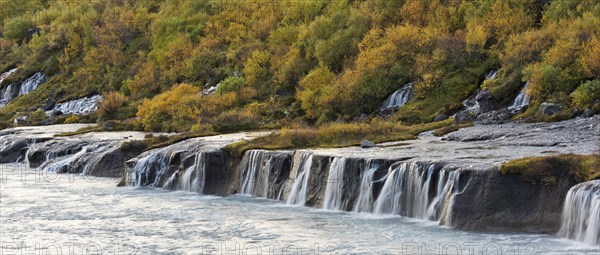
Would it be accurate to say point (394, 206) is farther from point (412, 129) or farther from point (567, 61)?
point (567, 61)

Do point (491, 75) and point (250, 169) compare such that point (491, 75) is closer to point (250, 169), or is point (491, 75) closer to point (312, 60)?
point (250, 169)

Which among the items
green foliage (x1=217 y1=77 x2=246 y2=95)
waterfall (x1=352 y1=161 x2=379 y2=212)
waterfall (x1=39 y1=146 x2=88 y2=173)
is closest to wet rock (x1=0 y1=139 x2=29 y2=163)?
waterfall (x1=39 y1=146 x2=88 y2=173)

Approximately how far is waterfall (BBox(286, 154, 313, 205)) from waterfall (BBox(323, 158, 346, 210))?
4.50ft

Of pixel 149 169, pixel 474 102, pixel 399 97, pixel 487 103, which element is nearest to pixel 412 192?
pixel 487 103

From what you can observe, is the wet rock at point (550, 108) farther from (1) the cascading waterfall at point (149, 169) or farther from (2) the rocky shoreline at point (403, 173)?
(1) the cascading waterfall at point (149, 169)

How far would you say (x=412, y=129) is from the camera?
4403 centimetres

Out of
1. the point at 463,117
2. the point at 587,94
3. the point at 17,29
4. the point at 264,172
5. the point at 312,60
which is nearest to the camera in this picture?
the point at 264,172

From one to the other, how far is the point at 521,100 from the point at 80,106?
47983mm

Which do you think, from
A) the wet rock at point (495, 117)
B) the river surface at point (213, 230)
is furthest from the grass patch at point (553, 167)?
the wet rock at point (495, 117)

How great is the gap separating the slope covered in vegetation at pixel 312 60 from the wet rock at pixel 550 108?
1.87 feet

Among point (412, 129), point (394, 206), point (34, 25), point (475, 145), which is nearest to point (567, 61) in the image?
point (412, 129)

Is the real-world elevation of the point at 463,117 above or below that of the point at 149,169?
above

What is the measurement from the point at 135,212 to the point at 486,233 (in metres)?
13.9

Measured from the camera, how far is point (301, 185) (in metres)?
35.2
